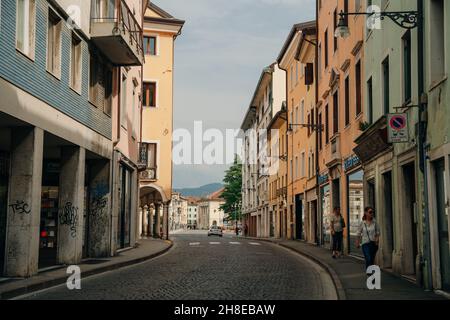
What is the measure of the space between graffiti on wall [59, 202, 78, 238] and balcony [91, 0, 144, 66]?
5139 millimetres

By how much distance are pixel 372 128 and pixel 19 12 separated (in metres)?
9.13

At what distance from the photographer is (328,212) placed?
2847 centimetres

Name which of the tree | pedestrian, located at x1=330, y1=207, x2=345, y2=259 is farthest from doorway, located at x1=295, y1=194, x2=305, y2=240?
the tree

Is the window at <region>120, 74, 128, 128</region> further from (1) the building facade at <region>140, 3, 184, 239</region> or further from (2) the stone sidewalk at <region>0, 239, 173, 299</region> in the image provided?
(1) the building facade at <region>140, 3, 184, 239</region>

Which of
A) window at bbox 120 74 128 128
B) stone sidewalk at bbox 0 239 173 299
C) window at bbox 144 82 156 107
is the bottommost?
stone sidewalk at bbox 0 239 173 299

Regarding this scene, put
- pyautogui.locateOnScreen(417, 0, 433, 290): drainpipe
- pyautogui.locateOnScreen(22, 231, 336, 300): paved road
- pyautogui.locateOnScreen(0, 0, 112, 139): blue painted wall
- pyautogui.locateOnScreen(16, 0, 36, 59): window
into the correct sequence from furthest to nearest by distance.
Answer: pyautogui.locateOnScreen(16, 0, 36, 59): window, pyautogui.locateOnScreen(0, 0, 112, 139): blue painted wall, pyautogui.locateOnScreen(417, 0, 433, 290): drainpipe, pyautogui.locateOnScreen(22, 231, 336, 300): paved road

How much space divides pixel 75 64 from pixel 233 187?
82527 millimetres

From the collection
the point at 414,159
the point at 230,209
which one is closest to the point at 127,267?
the point at 414,159

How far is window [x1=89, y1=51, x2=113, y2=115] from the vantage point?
20.3 meters

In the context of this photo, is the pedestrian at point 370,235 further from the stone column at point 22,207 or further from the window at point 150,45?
the window at point 150,45

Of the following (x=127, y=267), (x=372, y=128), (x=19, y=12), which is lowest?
(x=127, y=267)

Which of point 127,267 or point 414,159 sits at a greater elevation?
point 414,159

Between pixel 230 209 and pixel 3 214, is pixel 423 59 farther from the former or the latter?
pixel 230 209

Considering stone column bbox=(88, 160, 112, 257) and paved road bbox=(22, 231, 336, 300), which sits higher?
stone column bbox=(88, 160, 112, 257)
